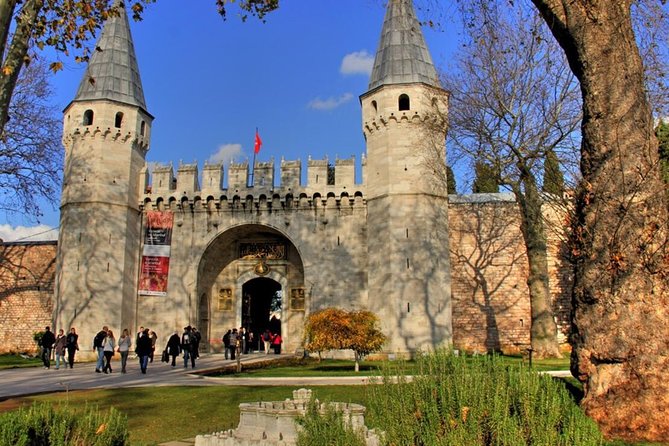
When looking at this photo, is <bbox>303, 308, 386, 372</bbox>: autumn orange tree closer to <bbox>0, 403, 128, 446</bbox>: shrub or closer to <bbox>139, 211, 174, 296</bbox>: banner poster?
<bbox>139, 211, 174, 296</bbox>: banner poster

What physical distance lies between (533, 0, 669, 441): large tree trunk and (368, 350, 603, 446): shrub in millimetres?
1463

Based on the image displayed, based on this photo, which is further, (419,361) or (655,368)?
(655,368)

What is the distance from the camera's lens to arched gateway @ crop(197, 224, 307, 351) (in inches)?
904

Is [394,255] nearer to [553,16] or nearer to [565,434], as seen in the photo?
[553,16]

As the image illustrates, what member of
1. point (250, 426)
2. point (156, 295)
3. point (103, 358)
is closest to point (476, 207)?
point (156, 295)

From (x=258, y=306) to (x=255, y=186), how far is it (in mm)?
6390

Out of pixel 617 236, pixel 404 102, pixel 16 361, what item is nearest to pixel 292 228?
pixel 404 102

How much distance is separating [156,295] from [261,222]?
479 centimetres

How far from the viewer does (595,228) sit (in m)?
6.29

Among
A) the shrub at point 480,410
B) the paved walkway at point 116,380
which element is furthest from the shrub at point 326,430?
the paved walkway at point 116,380

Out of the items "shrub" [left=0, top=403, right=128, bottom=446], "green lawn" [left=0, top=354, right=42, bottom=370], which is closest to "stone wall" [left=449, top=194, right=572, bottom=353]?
"green lawn" [left=0, top=354, right=42, bottom=370]

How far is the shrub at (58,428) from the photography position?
428cm

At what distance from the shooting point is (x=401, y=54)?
2189 cm

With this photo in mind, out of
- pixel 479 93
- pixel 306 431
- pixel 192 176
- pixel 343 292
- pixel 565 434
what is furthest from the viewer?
pixel 192 176
